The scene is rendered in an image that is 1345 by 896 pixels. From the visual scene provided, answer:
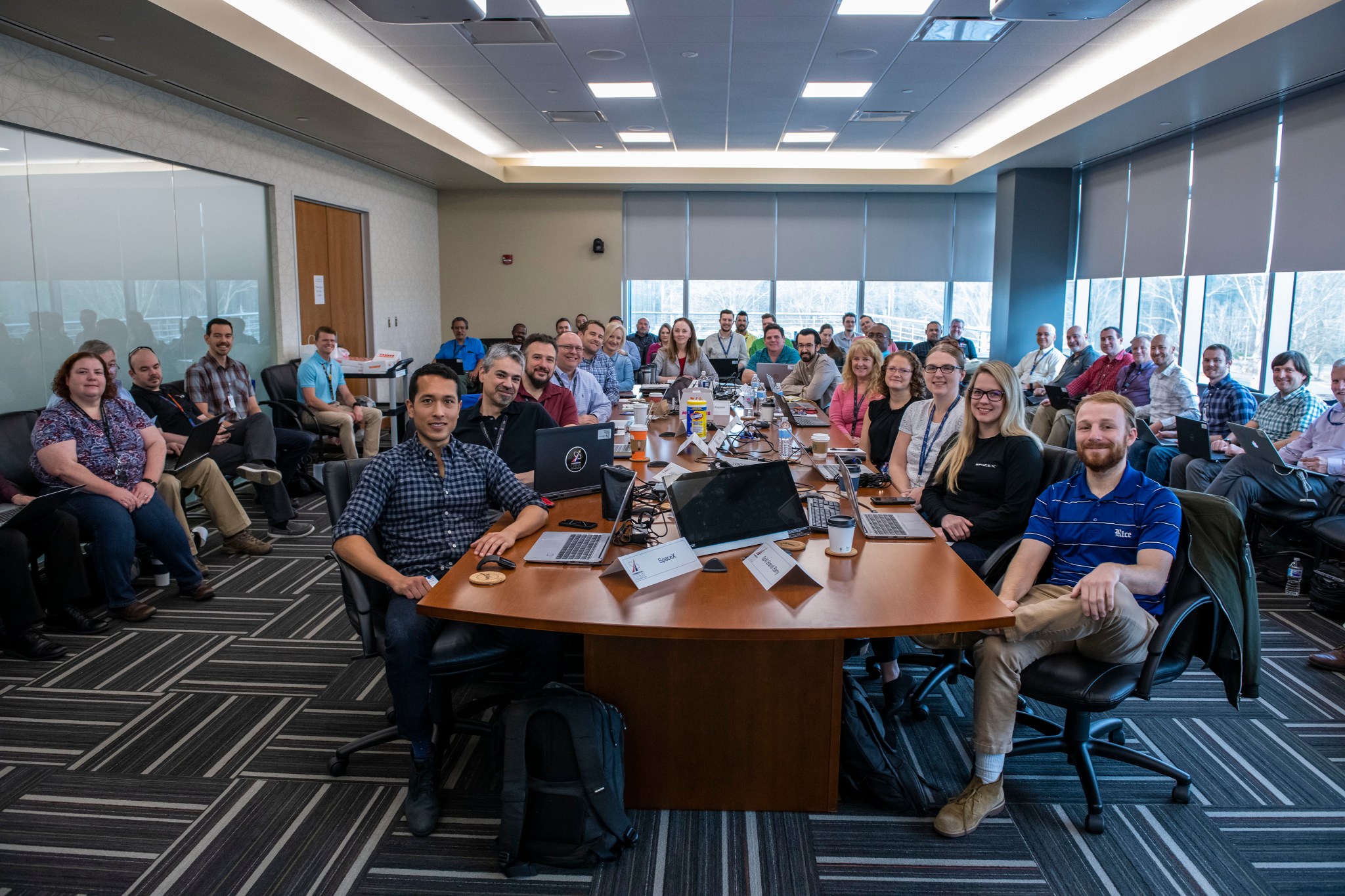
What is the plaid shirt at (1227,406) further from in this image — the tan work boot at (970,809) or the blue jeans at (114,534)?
the blue jeans at (114,534)

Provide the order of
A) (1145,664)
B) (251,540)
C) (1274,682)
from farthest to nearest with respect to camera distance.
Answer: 1. (251,540)
2. (1274,682)
3. (1145,664)

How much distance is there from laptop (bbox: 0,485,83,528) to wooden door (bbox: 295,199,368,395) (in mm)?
4411

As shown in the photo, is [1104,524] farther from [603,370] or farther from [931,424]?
[603,370]

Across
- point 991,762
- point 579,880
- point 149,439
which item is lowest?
point 579,880

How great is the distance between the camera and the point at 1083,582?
2459 millimetres

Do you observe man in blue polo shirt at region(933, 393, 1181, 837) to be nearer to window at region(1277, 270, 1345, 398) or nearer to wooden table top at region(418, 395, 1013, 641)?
wooden table top at region(418, 395, 1013, 641)

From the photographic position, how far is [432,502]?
3.02 metres

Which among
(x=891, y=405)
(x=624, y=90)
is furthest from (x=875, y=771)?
(x=624, y=90)

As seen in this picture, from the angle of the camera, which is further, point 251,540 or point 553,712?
point 251,540

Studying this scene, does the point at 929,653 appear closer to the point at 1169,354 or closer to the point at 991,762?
the point at 991,762

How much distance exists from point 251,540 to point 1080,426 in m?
4.80

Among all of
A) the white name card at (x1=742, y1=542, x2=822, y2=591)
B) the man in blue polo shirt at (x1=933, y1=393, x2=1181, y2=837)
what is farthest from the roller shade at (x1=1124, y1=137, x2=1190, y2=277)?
the white name card at (x1=742, y1=542, x2=822, y2=591)

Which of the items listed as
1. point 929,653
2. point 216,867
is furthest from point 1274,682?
point 216,867

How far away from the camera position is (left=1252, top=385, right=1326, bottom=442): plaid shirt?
17.7ft
